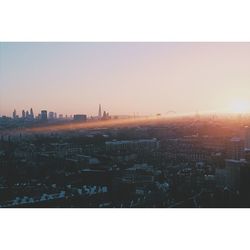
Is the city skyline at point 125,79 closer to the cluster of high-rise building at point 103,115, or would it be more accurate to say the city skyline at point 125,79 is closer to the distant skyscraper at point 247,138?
the cluster of high-rise building at point 103,115

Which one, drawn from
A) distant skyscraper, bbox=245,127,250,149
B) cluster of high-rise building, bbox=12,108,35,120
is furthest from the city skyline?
distant skyscraper, bbox=245,127,250,149

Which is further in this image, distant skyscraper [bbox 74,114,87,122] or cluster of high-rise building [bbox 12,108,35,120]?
distant skyscraper [bbox 74,114,87,122]

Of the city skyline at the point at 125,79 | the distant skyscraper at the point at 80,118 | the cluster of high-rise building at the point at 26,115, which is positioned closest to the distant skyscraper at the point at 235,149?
the city skyline at the point at 125,79

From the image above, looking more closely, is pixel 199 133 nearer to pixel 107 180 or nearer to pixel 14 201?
pixel 107 180

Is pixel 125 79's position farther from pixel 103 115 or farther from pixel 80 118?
pixel 80 118

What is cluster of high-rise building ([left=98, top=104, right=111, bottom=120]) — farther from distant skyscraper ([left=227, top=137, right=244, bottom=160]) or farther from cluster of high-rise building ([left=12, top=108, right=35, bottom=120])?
distant skyscraper ([left=227, top=137, right=244, bottom=160])

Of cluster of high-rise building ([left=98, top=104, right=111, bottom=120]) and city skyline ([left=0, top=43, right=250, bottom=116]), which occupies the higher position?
city skyline ([left=0, top=43, right=250, bottom=116])

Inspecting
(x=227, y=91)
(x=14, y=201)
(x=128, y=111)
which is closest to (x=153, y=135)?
(x=128, y=111)

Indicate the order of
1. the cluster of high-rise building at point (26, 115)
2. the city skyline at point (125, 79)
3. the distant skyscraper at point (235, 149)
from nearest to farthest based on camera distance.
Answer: the city skyline at point (125, 79) → the cluster of high-rise building at point (26, 115) → the distant skyscraper at point (235, 149)

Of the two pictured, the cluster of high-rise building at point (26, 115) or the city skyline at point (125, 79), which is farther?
the cluster of high-rise building at point (26, 115)

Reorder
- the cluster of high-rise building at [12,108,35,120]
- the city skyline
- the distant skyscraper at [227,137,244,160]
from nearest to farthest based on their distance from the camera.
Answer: the city skyline
the cluster of high-rise building at [12,108,35,120]
the distant skyscraper at [227,137,244,160]
